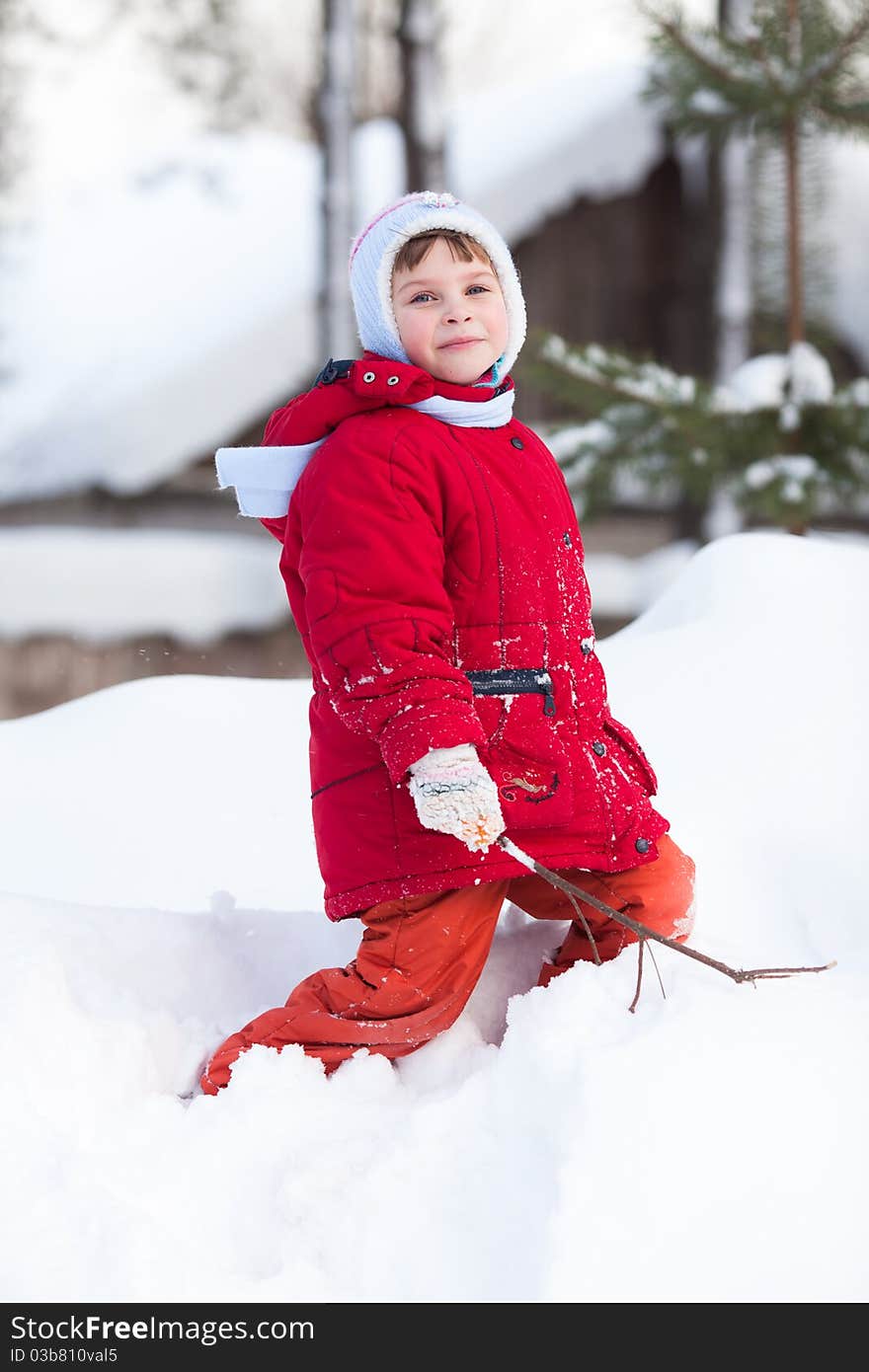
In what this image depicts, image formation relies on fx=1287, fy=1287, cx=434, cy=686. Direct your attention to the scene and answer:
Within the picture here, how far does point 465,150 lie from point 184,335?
6.01ft

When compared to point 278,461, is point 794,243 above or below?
above

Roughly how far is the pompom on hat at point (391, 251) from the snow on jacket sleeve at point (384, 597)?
0.54ft

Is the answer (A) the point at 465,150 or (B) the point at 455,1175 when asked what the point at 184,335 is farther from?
(B) the point at 455,1175

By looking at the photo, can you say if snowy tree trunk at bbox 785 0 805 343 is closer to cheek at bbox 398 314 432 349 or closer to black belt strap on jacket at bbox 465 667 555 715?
cheek at bbox 398 314 432 349

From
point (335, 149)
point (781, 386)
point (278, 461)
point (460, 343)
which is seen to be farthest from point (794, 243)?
point (278, 461)

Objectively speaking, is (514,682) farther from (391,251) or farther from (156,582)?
(156,582)

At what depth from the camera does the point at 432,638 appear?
1.63 m

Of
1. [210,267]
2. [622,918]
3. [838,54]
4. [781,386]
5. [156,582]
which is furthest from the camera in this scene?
[210,267]

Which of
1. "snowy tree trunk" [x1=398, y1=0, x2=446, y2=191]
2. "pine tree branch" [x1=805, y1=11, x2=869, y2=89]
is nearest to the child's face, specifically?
"pine tree branch" [x1=805, y1=11, x2=869, y2=89]

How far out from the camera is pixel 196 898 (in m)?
2.42

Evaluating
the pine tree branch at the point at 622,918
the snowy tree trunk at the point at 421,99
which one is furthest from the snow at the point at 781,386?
the pine tree branch at the point at 622,918

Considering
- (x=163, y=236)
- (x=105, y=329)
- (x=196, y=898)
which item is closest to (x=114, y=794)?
(x=196, y=898)

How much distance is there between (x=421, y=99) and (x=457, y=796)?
19.6ft

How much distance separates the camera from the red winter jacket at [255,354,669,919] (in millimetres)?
1601
